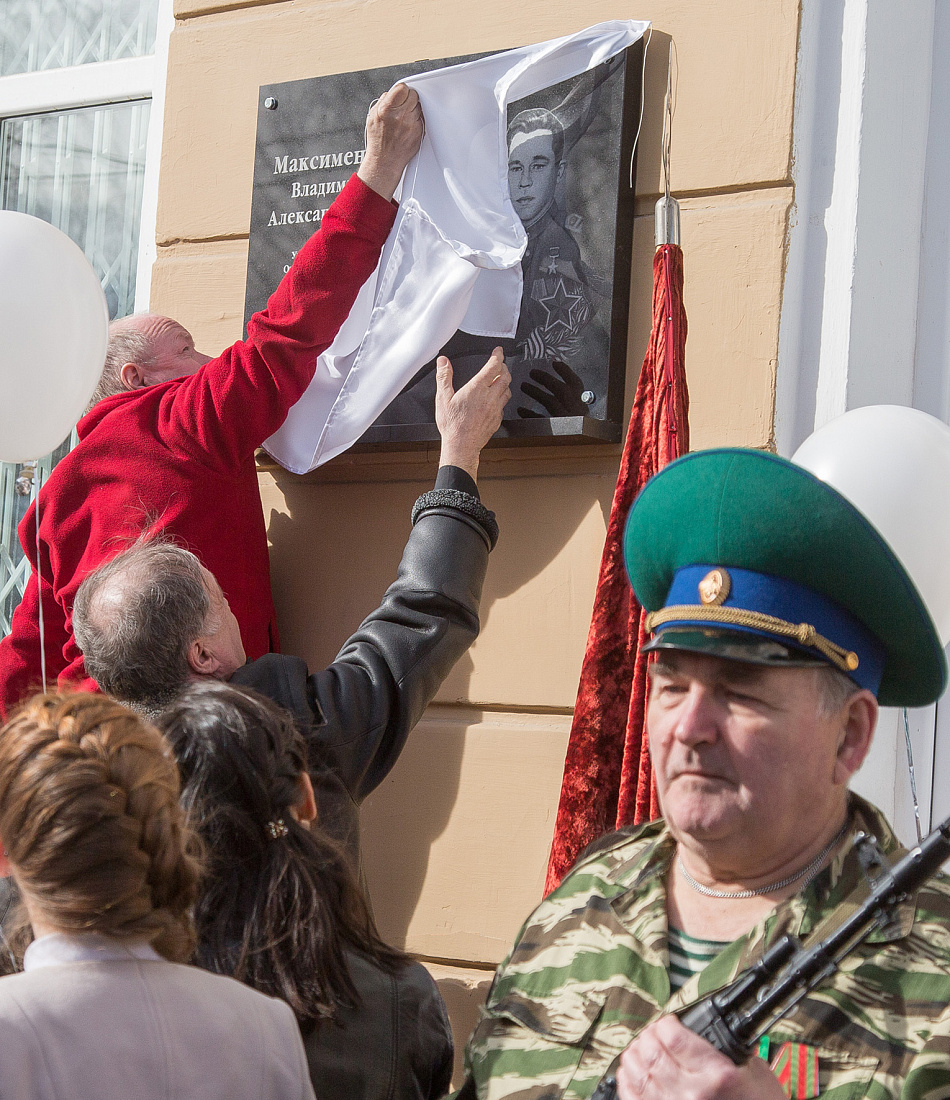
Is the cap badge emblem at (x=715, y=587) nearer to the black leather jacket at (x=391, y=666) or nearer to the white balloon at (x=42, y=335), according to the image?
the black leather jacket at (x=391, y=666)

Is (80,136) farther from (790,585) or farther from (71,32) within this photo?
(790,585)

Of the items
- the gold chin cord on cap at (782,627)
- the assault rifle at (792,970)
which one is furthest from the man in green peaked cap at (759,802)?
the assault rifle at (792,970)

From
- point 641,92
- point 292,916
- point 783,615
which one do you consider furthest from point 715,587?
point 641,92

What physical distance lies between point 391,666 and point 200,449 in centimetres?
61

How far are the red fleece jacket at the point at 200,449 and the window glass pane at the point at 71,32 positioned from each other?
146 cm

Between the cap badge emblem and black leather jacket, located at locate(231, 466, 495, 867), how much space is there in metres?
0.86

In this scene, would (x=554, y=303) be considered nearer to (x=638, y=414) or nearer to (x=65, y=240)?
(x=638, y=414)

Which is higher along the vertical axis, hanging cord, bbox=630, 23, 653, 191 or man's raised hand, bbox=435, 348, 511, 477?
hanging cord, bbox=630, 23, 653, 191

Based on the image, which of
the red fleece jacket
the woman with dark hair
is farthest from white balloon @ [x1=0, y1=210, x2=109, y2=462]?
the woman with dark hair

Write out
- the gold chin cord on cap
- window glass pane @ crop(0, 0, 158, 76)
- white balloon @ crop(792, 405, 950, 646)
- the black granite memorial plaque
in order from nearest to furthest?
the gold chin cord on cap
white balloon @ crop(792, 405, 950, 646)
the black granite memorial plaque
window glass pane @ crop(0, 0, 158, 76)

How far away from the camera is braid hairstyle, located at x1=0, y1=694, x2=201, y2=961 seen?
4.49 feet

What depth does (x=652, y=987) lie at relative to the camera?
150 cm

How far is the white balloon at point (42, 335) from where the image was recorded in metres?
2.44

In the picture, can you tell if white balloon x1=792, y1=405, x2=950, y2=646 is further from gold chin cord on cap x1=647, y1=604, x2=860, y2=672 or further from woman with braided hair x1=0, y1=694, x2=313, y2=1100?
woman with braided hair x1=0, y1=694, x2=313, y2=1100
